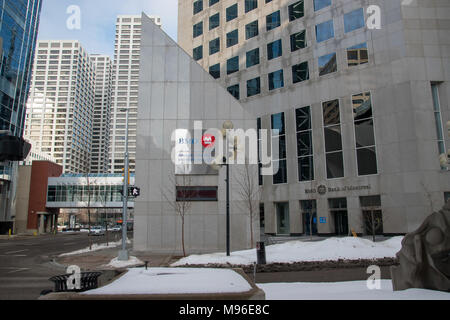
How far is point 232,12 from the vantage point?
47312 mm

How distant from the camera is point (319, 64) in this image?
1478 inches

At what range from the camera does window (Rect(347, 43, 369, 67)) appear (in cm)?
3434

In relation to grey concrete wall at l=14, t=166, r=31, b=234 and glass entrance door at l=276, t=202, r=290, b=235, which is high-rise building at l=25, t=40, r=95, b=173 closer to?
grey concrete wall at l=14, t=166, r=31, b=234

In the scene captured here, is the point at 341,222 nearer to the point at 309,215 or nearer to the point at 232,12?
the point at 309,215

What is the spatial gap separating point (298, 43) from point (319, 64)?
4491 mm

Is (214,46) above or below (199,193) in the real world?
above

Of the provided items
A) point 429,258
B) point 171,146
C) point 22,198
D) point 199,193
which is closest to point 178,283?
point 429,258

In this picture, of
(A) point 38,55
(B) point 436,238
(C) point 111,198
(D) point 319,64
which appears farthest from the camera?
(A) point 38,55

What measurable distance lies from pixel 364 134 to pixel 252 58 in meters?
18.5

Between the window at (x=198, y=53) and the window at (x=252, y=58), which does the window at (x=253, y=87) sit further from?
the window at (x=198, y=53)

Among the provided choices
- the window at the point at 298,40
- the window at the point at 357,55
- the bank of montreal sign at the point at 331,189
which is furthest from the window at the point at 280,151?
the window at the point at 357,55

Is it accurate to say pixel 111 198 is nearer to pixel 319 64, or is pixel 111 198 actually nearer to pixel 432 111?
pixel 319 64
